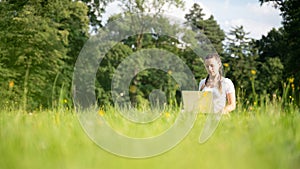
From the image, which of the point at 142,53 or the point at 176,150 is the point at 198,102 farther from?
the point at 142,53

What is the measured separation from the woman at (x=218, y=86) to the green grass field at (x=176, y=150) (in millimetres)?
2396

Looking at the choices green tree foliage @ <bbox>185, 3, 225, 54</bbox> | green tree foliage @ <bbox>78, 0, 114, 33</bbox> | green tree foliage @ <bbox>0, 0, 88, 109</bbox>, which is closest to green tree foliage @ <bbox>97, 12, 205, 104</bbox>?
green tree foliage @ <bbox>78, 0, 114, 33</bbox>

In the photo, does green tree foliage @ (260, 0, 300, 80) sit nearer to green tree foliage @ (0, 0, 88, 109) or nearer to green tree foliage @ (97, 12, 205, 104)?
green tree foliage @ (97, 12, 205, 104)

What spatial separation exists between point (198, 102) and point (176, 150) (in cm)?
173

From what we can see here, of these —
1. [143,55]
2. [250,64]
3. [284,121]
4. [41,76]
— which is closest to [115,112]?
[284,121]

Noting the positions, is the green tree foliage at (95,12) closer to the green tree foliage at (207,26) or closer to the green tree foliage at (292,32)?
the green tree foliage at (292,32)

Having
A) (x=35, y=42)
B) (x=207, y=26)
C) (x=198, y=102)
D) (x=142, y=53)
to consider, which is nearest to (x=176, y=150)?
(x=198, y=102)

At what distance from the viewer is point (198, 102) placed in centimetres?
402

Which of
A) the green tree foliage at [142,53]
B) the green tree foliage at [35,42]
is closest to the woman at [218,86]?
the green tree foliage at [35,42]

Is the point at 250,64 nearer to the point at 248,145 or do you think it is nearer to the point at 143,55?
the point at 143,55

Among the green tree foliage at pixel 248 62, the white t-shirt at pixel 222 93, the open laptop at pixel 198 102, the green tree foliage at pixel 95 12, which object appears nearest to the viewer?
the open laptop at pixel 198 102

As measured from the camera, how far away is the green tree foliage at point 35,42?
2003 centimetres

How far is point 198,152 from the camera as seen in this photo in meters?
2.27

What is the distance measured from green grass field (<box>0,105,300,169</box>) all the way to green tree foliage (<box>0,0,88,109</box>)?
17.0 m
